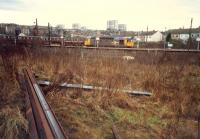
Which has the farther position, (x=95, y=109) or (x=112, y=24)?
(x=112, y=24)

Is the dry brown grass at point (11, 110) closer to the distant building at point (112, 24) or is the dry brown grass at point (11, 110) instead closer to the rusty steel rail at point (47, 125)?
the rusty steel rail at point (47, 125)

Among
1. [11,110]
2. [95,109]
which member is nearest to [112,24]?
[95,109]

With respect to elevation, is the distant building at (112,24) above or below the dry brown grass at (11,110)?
above

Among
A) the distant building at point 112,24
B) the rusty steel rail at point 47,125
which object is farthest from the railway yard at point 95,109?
the distant building at point 112,24

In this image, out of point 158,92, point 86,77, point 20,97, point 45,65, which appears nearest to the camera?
point 20,97

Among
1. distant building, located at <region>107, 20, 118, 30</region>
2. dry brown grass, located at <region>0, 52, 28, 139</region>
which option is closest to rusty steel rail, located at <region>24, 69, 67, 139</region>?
dry brown grass, located at <region>0, 52, 28, 139</region>

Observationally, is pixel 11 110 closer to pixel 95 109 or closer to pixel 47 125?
pixel 47 125

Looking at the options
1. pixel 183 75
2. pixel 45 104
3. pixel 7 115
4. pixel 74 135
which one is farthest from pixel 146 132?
pixel 183 75

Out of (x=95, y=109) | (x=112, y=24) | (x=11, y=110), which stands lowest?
(x=95, y=109)

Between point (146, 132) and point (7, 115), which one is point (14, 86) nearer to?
point (7, 115)

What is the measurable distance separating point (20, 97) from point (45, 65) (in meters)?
5.65

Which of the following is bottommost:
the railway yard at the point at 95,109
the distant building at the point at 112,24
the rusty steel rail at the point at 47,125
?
the railway yard at the point at 95,109

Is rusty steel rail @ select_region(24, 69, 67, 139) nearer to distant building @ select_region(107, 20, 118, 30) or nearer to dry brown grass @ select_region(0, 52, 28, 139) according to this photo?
dry brown grass @ select_region(0, 52, 28, 139)

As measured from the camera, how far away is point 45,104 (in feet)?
11.8
